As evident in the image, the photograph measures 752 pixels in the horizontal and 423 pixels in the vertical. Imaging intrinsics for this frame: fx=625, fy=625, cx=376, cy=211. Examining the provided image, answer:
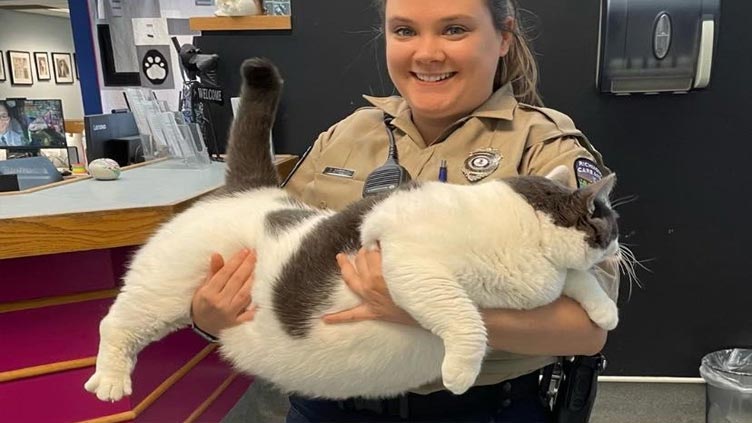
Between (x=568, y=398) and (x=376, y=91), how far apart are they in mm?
1539

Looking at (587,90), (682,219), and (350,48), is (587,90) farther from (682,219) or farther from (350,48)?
(350,48)

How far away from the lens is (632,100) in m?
2.35

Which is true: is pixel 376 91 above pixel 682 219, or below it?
above

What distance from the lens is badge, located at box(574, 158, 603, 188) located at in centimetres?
110

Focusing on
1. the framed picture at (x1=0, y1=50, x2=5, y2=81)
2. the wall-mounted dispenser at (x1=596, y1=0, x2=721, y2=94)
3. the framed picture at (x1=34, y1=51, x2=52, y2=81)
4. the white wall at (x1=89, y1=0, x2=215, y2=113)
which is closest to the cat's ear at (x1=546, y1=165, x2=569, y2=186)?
the wall-mounted dispenser at (x1=596, y1=0, x2=721, y2=94)

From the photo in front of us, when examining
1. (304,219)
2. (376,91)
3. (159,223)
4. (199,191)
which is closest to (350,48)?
(376,91)

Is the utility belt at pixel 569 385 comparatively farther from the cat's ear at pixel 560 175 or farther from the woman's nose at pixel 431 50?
the woman's nose at pixel 431 50

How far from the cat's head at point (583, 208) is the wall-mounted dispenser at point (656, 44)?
4.61 ft

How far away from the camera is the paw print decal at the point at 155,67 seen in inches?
124

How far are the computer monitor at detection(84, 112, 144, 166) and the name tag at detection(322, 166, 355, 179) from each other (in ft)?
4.05

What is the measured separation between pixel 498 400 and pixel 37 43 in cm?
710

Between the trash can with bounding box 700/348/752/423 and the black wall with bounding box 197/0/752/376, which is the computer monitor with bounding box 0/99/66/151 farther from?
the trash can with bounding box 700/348/752/423

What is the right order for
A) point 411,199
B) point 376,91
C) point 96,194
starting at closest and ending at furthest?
point 411,199
point 96,194
point 376,91

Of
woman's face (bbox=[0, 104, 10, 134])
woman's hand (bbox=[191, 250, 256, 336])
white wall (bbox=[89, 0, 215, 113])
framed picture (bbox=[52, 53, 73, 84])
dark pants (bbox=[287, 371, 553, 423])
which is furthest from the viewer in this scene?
framed picture (bbox=[52, 53, 73, 84])
